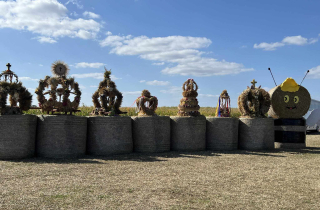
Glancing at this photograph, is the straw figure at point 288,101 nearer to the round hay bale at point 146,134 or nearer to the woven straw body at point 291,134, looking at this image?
the woven straw body at point 291,134

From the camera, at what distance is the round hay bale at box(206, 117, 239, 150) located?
339 inches

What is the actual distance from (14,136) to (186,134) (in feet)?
13.8

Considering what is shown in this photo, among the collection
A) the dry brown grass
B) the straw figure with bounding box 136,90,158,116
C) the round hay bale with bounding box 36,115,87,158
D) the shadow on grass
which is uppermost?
the straw figure with bounding box 136,90,158,116

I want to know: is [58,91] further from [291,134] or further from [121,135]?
[291,134]

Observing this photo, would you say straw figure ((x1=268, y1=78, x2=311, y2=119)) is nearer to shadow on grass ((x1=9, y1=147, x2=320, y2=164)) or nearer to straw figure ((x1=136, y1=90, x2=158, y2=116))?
shadow on grass ((x1=9, y1=147, x2=320, y2=164))

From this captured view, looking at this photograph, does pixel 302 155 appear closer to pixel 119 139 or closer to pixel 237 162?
pixel 237 162

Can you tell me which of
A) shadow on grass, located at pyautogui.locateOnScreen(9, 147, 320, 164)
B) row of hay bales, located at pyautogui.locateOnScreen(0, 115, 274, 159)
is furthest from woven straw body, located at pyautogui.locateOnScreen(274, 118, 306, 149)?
shadow on grass, located at pyautogui.locateOnScreen(9, 147, 320, 164)

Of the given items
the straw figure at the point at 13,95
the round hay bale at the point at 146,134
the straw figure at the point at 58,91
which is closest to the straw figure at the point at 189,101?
the round hay bale at the point at 146,134

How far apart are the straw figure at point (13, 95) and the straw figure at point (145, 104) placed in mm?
2745

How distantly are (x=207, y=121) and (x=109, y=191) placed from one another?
5.12m

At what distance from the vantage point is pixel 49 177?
5.00 m

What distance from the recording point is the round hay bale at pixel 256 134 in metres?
8.78

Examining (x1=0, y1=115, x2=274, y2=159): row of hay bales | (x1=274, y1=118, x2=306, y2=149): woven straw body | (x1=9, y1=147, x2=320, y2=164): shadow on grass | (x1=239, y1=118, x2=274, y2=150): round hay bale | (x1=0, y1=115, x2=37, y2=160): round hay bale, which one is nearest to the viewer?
(x1=9, y1=147, x2=320, y2=164): shadow on grass

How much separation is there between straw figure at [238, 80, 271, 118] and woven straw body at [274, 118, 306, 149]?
1085 mm
